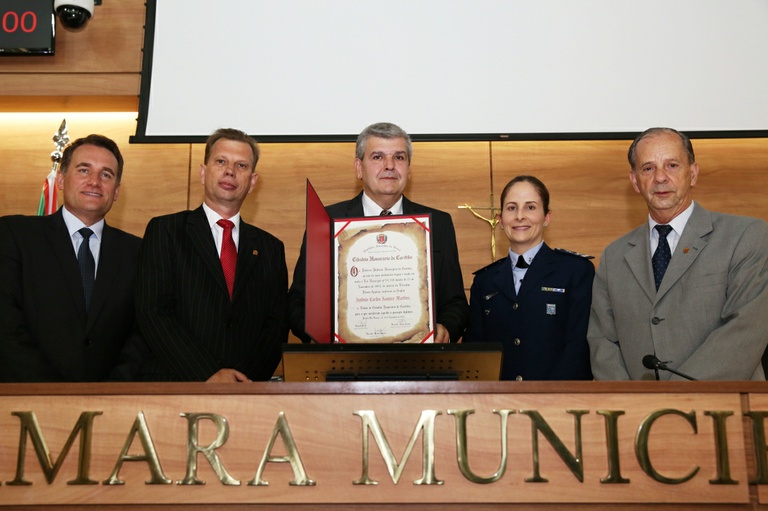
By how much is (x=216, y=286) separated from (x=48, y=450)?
989 mm

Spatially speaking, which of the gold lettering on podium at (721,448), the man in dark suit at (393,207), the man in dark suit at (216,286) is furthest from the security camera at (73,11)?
the gold lettering on podium at (721,448)

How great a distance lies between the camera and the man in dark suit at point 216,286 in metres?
2.60

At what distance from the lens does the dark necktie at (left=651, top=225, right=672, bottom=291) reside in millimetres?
2695

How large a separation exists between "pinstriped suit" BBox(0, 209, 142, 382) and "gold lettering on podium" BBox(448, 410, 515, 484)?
4.45 feet

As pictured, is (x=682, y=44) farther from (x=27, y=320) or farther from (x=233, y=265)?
(x=27, y=320)

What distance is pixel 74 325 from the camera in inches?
107

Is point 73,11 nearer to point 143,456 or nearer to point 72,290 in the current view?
point 72,290

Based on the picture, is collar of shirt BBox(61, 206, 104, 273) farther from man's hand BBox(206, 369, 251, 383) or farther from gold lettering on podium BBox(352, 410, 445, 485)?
gold lettering on podium BBox(352, 410, 445, 485)

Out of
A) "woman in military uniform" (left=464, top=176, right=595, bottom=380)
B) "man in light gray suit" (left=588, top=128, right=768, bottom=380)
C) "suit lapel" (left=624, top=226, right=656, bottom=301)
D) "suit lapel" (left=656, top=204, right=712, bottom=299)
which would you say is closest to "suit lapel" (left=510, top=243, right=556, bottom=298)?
"woman in military uniform" (left=464, top=176, right=595, bottom=380)

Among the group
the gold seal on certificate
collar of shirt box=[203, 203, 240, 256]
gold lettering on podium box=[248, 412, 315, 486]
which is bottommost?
gold lettering on podium box=[248, 412, 315, 486]

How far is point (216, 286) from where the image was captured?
9.09 ft

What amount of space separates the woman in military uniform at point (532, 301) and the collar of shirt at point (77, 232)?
4.60 ft

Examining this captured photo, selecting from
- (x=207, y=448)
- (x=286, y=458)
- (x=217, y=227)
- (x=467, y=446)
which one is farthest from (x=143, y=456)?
(x=217, y=227)

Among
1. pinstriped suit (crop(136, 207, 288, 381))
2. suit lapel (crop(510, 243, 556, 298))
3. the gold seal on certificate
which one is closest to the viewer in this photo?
the gold seal on certificate
